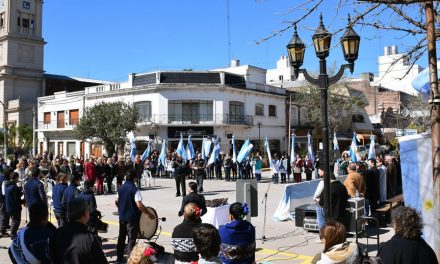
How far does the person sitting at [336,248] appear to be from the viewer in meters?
4.11

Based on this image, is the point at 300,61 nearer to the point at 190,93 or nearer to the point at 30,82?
the point at 190,93

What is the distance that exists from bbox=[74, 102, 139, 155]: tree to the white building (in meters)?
2.75

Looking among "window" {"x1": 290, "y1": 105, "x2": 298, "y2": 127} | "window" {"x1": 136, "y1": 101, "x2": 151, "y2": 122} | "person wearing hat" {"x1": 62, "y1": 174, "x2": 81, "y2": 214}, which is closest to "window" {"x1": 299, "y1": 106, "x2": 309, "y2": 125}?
"window" {"x1": 290, "y1": 105, "x2": 298, "y2": 127}

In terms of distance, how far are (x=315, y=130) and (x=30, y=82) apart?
124ft

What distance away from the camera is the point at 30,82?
2296 inches

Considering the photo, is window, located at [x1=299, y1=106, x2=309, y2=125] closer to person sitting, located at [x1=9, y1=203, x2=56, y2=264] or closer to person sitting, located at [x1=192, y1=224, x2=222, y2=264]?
person sitting, located at [x1=9, y1=203, x2=56, y2=264]

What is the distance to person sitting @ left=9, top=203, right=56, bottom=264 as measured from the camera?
4.75 metres

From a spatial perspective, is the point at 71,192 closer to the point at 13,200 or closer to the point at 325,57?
the point at 13,200

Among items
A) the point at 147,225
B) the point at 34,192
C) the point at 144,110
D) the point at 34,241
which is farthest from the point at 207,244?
the point at 144,110

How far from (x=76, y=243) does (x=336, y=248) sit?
2.48m

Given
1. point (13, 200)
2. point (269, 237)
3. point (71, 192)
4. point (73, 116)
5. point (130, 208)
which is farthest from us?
point (73, 116)

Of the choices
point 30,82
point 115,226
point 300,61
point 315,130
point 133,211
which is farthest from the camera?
point 30,82

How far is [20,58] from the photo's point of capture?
2303 inches

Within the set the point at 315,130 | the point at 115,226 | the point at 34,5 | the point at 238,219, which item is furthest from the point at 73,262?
the point at 34,5
